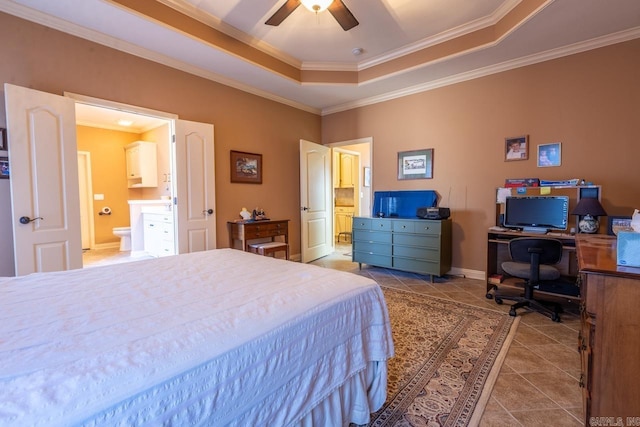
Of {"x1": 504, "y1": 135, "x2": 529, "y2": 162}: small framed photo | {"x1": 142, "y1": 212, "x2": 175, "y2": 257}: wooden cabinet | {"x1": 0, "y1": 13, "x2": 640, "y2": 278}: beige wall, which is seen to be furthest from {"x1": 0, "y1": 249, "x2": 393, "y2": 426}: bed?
{"x1": 504, "y1": 135, "x2": 529, "y2": 162}: small framed photo

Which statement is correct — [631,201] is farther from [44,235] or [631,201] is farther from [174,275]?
[44,235]

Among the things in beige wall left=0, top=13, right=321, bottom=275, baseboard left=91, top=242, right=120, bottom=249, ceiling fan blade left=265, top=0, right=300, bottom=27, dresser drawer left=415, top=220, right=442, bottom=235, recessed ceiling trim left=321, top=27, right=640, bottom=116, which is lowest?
baseboard left=91, top=242, right=120, bottom=249

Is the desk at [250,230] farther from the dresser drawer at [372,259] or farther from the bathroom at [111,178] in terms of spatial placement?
the bathroom at [111,178]

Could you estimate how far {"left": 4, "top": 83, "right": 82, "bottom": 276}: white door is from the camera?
7.91ft

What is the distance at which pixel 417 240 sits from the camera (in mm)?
3949

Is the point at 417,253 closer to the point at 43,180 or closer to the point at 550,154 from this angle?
the point at 550,154

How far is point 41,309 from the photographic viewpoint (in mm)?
1156

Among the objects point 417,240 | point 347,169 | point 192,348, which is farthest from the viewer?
point 347,169

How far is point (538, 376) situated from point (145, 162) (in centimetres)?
658

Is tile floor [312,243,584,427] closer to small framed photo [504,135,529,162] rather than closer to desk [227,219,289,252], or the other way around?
small framed photo [504,135,529,162]

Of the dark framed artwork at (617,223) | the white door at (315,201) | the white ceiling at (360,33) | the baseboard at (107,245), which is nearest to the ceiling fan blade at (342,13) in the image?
the white ceiling at (360,33)

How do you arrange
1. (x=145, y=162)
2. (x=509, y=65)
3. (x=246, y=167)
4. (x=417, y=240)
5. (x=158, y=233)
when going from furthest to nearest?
(x=145, y=162)
(x=158, y=233)
(x=246, y=167)
(x=417, y=240)
(x=509, y=65)

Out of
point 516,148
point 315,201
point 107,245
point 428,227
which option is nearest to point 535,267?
point 428,227

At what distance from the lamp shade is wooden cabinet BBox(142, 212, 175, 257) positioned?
191 inches
